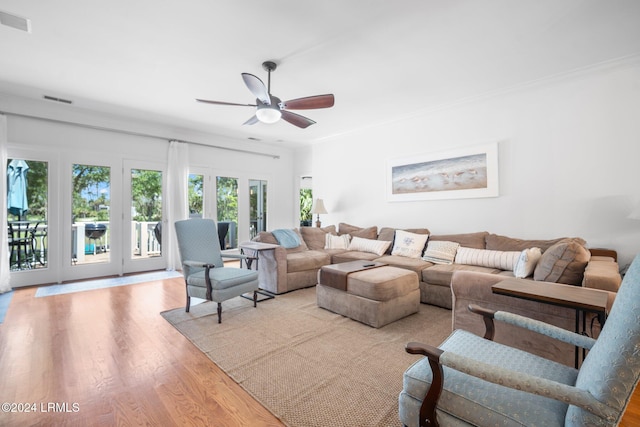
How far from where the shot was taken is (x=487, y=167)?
415 centimetres

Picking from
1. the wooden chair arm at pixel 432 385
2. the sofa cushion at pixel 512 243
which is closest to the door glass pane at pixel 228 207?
the sofa cushion at pixel 512 243

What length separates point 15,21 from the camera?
2.50 meters

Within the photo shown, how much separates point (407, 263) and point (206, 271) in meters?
2.55

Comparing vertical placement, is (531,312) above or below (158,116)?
below

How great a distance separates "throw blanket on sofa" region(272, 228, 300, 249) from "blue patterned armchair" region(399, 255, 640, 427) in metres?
3.45

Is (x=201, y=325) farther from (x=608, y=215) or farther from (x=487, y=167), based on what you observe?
(x=608, y=215)

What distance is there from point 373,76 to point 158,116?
12.3 ft

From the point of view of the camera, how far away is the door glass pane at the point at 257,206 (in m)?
7.08

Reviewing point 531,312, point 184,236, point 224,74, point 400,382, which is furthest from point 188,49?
point 531,312

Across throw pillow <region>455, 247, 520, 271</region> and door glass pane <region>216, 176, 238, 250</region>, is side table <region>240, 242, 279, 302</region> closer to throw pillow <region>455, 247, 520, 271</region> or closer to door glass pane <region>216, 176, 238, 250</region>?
door glass pane <region>216, 176, 238, 250</region>

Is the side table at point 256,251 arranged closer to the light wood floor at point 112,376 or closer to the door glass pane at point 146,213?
the light wood floor at point 112,376

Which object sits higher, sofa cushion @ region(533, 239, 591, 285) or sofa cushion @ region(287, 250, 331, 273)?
sofa cushion @ region(533, 239, 591, 285)

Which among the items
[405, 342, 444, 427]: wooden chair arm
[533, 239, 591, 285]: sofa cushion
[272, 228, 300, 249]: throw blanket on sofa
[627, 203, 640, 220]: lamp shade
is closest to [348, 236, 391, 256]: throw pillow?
[272, 228, 300, 249]: throw blanket on sofa

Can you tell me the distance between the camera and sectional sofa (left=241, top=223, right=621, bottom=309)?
2.41 meters
